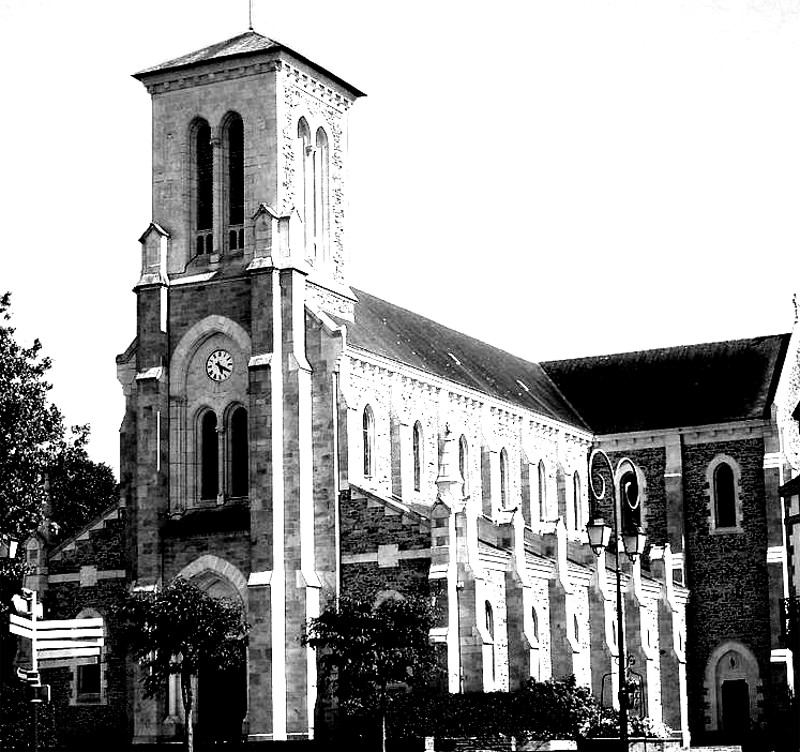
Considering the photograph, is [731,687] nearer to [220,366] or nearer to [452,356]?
[452,356]

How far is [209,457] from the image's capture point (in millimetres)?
55906

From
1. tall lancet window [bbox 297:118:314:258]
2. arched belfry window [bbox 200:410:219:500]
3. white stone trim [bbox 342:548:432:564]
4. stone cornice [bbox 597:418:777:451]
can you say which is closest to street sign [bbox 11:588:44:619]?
white stone trim [bbox 342:548:432:564]

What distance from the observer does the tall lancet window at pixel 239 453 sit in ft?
181

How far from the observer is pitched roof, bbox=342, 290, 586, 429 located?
6169 centimetres

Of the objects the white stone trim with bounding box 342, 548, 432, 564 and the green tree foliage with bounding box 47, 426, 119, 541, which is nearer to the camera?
the white stone trim with bounding box 342, 548, 432, 564

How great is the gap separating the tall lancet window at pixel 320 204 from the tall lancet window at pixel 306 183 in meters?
0.29

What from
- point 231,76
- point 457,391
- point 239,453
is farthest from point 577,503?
point 231,76

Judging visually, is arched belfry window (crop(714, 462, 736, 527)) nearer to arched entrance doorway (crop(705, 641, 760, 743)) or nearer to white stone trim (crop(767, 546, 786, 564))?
white stone trim (crop(767, 546, 786, 564))

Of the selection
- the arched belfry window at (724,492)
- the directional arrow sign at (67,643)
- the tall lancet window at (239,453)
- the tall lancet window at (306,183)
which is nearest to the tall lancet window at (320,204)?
the tall lancet window at (306,183)

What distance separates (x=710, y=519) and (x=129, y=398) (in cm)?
2849

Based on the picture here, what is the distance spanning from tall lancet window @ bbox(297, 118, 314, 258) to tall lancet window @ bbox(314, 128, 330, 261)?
0.95 feet

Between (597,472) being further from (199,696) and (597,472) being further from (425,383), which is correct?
(199,696)

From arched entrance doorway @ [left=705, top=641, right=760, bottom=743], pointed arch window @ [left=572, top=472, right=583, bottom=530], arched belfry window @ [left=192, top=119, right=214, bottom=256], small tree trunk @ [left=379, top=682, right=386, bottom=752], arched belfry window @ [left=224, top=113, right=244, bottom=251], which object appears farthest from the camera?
pointed arch window @ [left=572, top=472, right=583, bottom=530]

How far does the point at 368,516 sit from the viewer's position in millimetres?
53906
